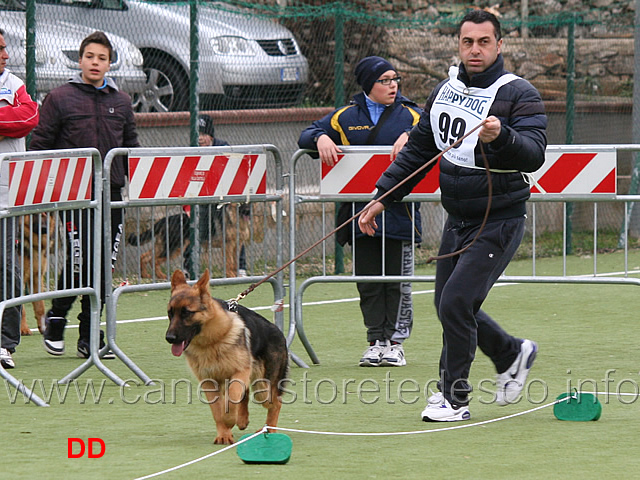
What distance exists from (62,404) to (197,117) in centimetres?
602

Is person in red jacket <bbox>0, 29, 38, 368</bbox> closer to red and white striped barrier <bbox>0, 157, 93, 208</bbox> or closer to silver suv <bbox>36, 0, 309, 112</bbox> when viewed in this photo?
red and white striped barrier <bbox>0, 157, 93, 208</bbox>

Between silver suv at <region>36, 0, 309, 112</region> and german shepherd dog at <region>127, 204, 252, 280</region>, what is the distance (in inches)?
149

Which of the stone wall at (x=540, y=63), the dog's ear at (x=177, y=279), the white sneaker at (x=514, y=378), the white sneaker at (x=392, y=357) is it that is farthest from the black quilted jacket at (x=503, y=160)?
the stone wall at (x=540, y=63)

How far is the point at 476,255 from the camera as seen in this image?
6.09 m

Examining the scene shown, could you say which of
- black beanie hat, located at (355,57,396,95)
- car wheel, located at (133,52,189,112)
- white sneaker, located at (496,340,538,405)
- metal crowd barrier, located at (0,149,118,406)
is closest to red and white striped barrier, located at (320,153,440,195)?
black beanie hat, located at (355,57,396,95)

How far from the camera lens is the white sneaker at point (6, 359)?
781 cm

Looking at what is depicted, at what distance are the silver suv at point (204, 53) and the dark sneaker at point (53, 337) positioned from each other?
156 inches

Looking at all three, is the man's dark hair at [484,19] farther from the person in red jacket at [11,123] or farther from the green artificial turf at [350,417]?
the person in red jacket at [11,123]

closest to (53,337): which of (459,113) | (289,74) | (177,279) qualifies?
(177,279)

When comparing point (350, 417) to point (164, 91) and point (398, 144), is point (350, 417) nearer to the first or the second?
point (398, 144)

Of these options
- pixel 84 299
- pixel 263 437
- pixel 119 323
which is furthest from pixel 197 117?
pixel 263 437

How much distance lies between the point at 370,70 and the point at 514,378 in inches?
101

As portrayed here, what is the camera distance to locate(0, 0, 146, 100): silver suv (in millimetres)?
11008

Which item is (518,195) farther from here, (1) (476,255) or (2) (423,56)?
(2) (423,56)
